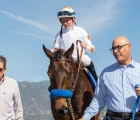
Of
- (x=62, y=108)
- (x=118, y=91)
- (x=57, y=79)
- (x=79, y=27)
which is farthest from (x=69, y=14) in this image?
(x=118, y=91)

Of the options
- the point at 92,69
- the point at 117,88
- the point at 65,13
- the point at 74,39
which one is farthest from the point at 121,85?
the point at 92,69

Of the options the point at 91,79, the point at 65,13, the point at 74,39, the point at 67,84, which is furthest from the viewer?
the point at 91,79

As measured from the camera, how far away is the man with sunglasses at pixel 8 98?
28.3 ft

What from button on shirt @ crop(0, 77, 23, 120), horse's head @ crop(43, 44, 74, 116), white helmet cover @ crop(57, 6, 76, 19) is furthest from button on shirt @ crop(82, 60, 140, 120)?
white helmet cover @ crop(57, 6, 76, 19)

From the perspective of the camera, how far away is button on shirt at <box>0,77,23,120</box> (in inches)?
341

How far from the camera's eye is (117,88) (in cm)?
711

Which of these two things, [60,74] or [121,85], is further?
[60,74]

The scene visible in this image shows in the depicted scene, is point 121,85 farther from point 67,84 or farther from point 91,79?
point 91,79

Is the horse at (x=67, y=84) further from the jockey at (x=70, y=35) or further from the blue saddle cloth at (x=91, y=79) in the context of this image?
the jockey at (x=70, y=35)

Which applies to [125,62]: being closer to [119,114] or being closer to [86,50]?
[119,114]

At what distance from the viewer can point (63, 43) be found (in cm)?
1108

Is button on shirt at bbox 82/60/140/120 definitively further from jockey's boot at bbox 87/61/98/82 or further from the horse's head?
jockey's boot at bbox 87/61/98/82

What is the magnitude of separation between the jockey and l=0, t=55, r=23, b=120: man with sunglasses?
7.74 ft

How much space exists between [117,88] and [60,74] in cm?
217
